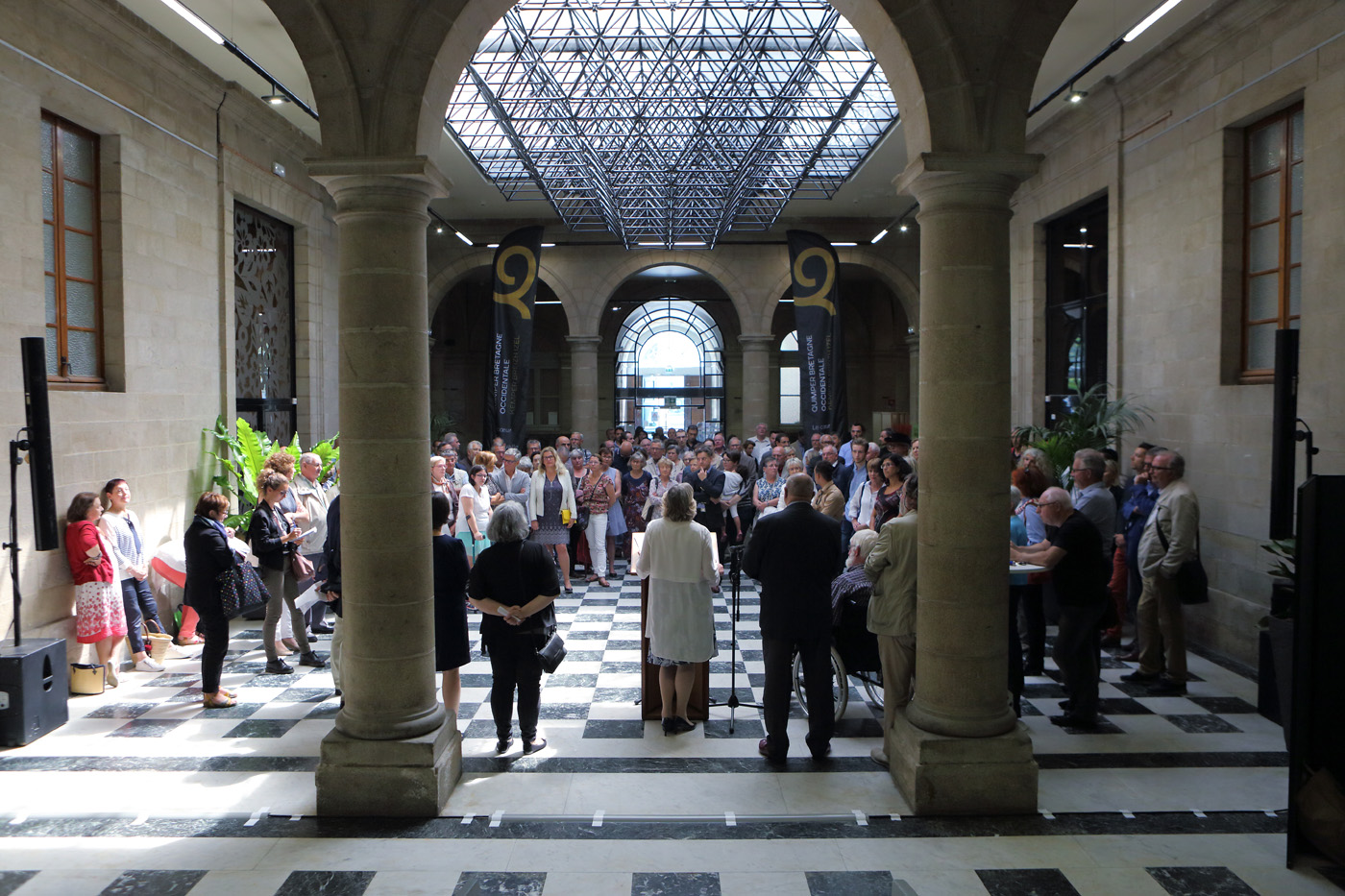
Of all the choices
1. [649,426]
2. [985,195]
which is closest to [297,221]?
[985,195]

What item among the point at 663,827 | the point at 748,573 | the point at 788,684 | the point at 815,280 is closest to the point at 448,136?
the point at 815,280

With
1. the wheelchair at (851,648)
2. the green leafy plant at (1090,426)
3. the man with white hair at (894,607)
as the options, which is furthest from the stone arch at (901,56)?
the green leafy plant at (1090,426)

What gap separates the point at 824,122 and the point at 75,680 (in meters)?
10.8

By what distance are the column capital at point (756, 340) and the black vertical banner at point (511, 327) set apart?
18.6 ft

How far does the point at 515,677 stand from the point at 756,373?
43.8 ft

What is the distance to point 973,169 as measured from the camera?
4.61 m

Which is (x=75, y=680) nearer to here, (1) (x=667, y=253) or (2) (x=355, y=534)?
(2) (x=355, y=534)

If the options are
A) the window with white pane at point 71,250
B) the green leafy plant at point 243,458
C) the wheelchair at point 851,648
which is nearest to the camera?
the wheelchair at point 851,648

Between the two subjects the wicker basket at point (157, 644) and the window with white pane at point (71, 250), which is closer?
the window with white pane at point (71, 250)

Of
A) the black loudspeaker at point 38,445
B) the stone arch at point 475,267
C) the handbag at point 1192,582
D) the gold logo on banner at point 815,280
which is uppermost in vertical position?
the stone arch at point 475,267

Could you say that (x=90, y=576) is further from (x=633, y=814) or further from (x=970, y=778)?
(x=970, y=778)

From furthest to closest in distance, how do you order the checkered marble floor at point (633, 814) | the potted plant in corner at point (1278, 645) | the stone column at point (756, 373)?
the stone column at point (756, 373), the potted plant in corner at point (1278, 645), the checkered marble floor at point (633, 814)

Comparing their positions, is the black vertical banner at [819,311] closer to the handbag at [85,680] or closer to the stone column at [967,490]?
the stone column at [967,490]

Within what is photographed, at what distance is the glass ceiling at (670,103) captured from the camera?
926 cm
